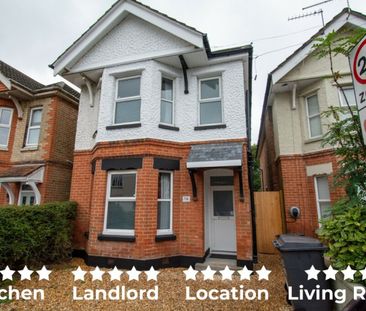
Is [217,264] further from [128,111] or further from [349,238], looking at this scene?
[128,111]

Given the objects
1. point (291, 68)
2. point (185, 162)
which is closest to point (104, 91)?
point (185, 162)

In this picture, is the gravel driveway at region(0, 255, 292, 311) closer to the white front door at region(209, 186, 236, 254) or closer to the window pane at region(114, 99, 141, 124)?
the white front door at region(209, 186, 236, 254)

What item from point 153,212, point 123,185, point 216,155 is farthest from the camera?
point 123,185

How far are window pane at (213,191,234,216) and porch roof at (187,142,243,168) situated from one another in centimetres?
161

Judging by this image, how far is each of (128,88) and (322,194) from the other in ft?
26.1

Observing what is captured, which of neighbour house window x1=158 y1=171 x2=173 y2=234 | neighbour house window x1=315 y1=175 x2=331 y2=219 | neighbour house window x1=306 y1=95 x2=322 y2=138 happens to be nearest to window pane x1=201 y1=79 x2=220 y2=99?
neighbour house window x1=158 y1=171 x2=173 y2=234

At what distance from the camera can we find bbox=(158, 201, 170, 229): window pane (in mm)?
7129

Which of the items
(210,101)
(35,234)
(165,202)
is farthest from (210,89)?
(35,234)

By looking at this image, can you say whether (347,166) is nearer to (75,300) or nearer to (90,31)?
(75,300)

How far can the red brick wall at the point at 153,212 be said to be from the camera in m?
6.68

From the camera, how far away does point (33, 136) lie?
1044cm

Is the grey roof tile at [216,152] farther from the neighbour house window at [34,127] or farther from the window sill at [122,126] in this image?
the neighbour house window at [34,127]

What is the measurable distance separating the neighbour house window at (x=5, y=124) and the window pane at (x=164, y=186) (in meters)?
8.01

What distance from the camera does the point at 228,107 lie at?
25.3 feet
